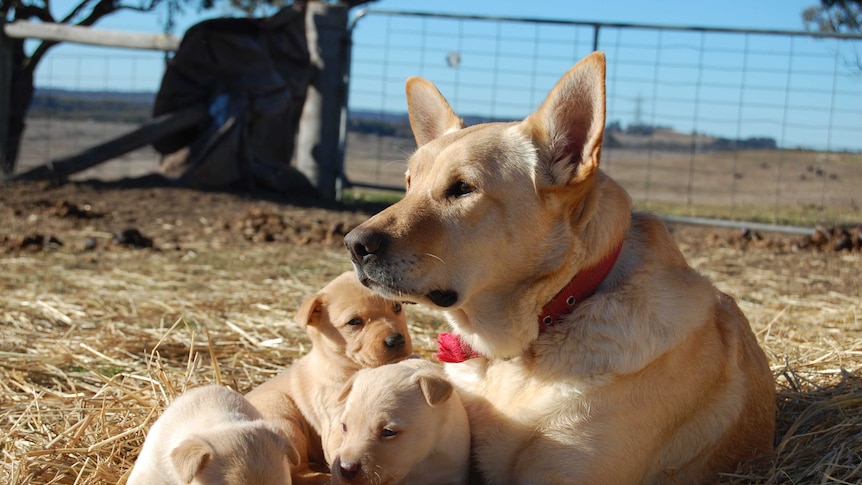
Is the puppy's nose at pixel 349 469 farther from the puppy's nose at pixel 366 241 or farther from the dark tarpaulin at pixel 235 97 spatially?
the dark tarpaulin at pixel 235 97

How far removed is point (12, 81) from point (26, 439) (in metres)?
10.3

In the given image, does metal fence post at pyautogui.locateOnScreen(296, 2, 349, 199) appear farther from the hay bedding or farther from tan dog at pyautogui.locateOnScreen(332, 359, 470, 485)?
tan dog at pyautogui.locateOnScreen(332, 359, 470, 485)

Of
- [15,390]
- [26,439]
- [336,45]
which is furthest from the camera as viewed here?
[336,45]

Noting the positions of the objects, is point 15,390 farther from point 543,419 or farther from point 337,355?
point 543,419

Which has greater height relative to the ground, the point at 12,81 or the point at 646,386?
the point at 12,81

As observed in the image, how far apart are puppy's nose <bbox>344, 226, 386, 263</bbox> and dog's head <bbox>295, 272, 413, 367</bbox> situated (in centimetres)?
78

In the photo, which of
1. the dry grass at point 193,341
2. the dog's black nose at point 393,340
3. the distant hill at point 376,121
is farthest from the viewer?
the distant hill at point 376,121

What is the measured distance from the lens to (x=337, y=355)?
3.81 metres

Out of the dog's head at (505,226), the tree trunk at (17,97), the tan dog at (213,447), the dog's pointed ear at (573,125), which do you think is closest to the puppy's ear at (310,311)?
the tan dog at (213,447)

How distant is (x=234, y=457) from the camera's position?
2818 millimetres

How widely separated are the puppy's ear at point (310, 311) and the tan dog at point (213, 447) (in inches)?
19.4

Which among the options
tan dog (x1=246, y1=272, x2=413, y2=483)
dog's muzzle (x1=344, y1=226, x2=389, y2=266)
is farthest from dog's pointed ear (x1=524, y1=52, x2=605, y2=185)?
tan dog (x1=246, y1=272, x2=413, y2=483)

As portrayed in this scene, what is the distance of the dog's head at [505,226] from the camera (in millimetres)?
2971

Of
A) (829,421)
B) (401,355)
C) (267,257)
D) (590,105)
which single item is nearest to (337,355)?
(401,355)
